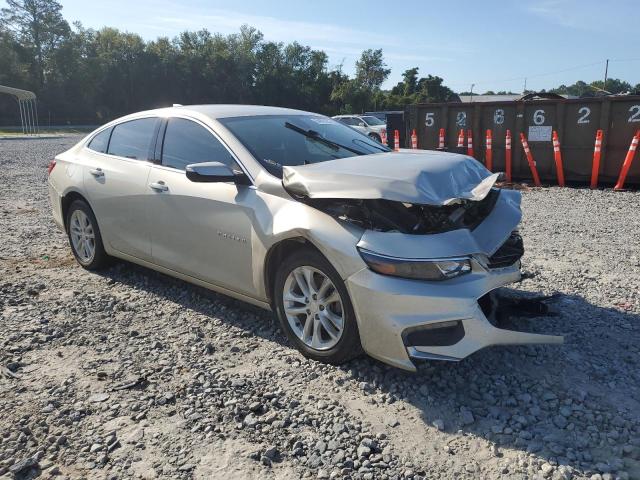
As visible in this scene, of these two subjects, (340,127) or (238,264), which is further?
(340,127)

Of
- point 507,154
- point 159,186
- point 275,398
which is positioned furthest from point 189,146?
point 507,154

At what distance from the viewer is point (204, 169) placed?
12.4 ft

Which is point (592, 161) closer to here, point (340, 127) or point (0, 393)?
point (340, 127)

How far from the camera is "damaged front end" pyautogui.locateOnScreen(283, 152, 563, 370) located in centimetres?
308

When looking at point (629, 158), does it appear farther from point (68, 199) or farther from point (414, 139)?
point (68, 199)

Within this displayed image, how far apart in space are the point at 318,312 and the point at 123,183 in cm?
238

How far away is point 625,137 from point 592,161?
0.74 metres

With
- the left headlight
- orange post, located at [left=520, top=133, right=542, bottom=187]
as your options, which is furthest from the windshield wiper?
orange post, located at [left=520, top=133, right=542, bottom=187]

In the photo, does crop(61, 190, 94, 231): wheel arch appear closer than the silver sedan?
No

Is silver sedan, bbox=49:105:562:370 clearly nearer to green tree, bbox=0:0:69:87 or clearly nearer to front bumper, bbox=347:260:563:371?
front bumper, bbox=347:260:563:371

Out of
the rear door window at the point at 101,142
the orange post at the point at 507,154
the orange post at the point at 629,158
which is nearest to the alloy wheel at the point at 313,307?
the rear door window at the point at 101,142

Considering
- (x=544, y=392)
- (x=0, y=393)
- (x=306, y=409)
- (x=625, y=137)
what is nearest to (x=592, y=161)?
(x=625, y=137)

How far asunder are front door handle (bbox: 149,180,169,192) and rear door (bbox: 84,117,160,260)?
0.12 meters

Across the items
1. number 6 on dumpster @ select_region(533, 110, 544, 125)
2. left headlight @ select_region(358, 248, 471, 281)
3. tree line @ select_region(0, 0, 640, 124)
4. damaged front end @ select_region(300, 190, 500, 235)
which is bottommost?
left headlight @ select_region(358, 248, 471, 281)
